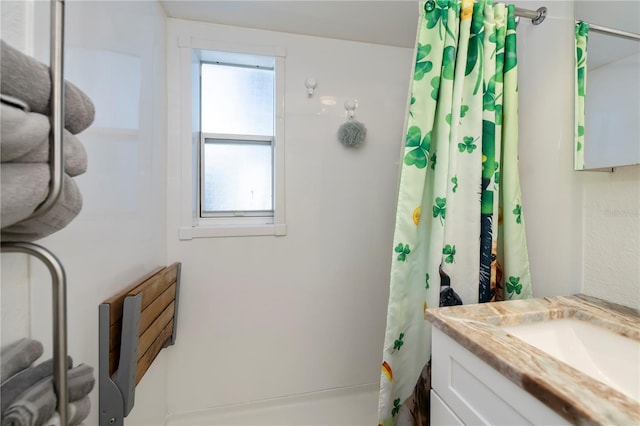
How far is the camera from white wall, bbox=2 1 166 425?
0.60m

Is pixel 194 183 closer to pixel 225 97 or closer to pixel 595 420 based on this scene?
pixel 225 97

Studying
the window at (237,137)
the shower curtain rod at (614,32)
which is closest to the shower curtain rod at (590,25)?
the shower curtain rod at (614,32)

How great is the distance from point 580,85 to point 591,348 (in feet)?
2.76

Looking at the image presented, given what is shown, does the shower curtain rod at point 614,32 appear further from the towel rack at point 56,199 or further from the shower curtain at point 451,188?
the towel rack at point 56,199

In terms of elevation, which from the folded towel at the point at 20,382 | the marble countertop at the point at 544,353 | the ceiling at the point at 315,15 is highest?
the ceiling at the point at 315,15

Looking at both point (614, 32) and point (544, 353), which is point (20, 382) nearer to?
point (544, 353)

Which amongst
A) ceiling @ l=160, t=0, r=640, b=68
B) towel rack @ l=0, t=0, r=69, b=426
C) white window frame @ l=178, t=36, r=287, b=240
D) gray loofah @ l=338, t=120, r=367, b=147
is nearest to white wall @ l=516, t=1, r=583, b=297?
ceiling @ l=160, t=0, r=640, b=68

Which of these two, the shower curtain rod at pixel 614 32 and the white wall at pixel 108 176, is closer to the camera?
the white wall at pixel 108 176

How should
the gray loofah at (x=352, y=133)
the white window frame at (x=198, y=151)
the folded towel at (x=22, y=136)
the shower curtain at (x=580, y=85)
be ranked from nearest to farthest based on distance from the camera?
the folded towel at (x=22, y=136) < the shower curtain at (x=580, y=85) < the white window frame at (x=198, y=151) < the gray loofah at (x=352, y=133)

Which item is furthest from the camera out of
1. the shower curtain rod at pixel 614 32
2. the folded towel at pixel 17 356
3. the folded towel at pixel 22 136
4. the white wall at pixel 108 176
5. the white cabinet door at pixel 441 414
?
the shower curtain rod at pixel 614 32

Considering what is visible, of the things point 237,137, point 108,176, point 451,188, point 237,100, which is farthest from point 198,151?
point 451,188

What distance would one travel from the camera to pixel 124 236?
1008 millimetres

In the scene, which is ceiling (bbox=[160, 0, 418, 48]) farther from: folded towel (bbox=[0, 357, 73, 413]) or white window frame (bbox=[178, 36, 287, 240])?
folded towel (bbox=[0, 357, 73, 413])

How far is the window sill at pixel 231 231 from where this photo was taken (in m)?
1.47
